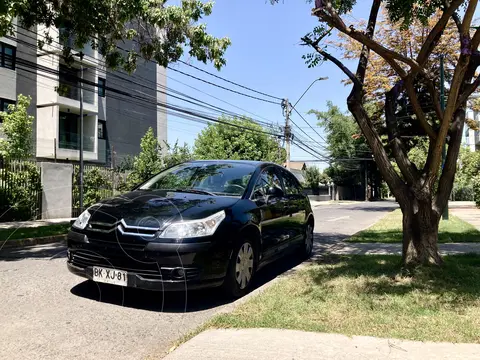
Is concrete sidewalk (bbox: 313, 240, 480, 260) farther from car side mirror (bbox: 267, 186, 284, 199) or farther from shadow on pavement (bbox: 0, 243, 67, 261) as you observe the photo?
shadow on pavement (bbox: 0, 243, 67, 261)

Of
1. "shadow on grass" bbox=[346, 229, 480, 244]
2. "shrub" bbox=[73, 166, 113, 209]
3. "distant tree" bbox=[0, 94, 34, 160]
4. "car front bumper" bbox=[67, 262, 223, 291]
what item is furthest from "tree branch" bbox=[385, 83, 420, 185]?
"distant tree" bbox=[0, 94, 34, 160]

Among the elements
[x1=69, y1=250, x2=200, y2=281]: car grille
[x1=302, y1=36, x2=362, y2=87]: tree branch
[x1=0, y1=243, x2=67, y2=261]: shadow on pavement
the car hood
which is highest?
[x1=302, y1=36, x2=362, y2=87]: tree branch

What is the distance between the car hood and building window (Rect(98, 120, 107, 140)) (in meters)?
26.8

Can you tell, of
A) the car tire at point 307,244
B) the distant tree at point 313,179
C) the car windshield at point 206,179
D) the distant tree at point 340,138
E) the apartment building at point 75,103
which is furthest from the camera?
the distant tree at point 313,179

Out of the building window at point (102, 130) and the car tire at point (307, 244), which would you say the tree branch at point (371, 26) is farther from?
the building window at point (102, 130)

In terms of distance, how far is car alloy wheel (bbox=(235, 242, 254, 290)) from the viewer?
4.81 m

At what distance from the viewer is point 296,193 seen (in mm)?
7367

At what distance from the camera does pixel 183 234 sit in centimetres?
425

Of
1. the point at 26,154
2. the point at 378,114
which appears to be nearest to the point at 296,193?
the point at 26,154

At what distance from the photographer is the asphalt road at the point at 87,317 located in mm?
3455

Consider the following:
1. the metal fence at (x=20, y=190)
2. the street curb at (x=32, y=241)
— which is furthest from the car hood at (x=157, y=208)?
the metal fence at (x=20, y=190)

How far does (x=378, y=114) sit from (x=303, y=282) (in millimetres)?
18911

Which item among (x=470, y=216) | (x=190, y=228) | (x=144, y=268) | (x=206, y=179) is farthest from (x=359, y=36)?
(x=470, y=216)

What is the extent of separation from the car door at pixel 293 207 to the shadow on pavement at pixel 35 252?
4278 millimetres
